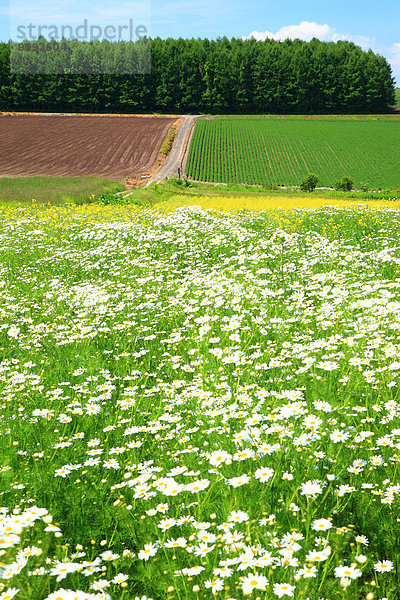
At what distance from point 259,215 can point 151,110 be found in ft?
317

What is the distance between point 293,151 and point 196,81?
5149 centimetres

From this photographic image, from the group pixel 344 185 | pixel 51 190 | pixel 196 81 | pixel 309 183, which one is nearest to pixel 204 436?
pixel 51 190

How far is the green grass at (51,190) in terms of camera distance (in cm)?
2711

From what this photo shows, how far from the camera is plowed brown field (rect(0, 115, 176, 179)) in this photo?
55.7 metres

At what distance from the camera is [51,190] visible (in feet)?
101

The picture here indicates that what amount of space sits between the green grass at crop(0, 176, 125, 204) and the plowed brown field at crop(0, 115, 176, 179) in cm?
1360

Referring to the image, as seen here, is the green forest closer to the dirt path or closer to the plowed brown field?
the plowed brown field

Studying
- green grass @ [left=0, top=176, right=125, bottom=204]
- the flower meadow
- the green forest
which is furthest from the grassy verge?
the green forest

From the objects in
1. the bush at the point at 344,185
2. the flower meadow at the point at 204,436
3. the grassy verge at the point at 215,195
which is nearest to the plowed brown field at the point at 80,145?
the grassy verge at the point at 215,195

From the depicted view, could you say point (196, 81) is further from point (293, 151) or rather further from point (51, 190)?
point (51, 190)

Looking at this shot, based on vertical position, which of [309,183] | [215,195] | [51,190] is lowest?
[215,195]

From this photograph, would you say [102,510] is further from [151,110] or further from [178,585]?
[151,110]

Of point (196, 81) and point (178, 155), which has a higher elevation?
point (196, 81)

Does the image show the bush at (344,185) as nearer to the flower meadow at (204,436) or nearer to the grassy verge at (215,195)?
the grassy verge at (215,195)
